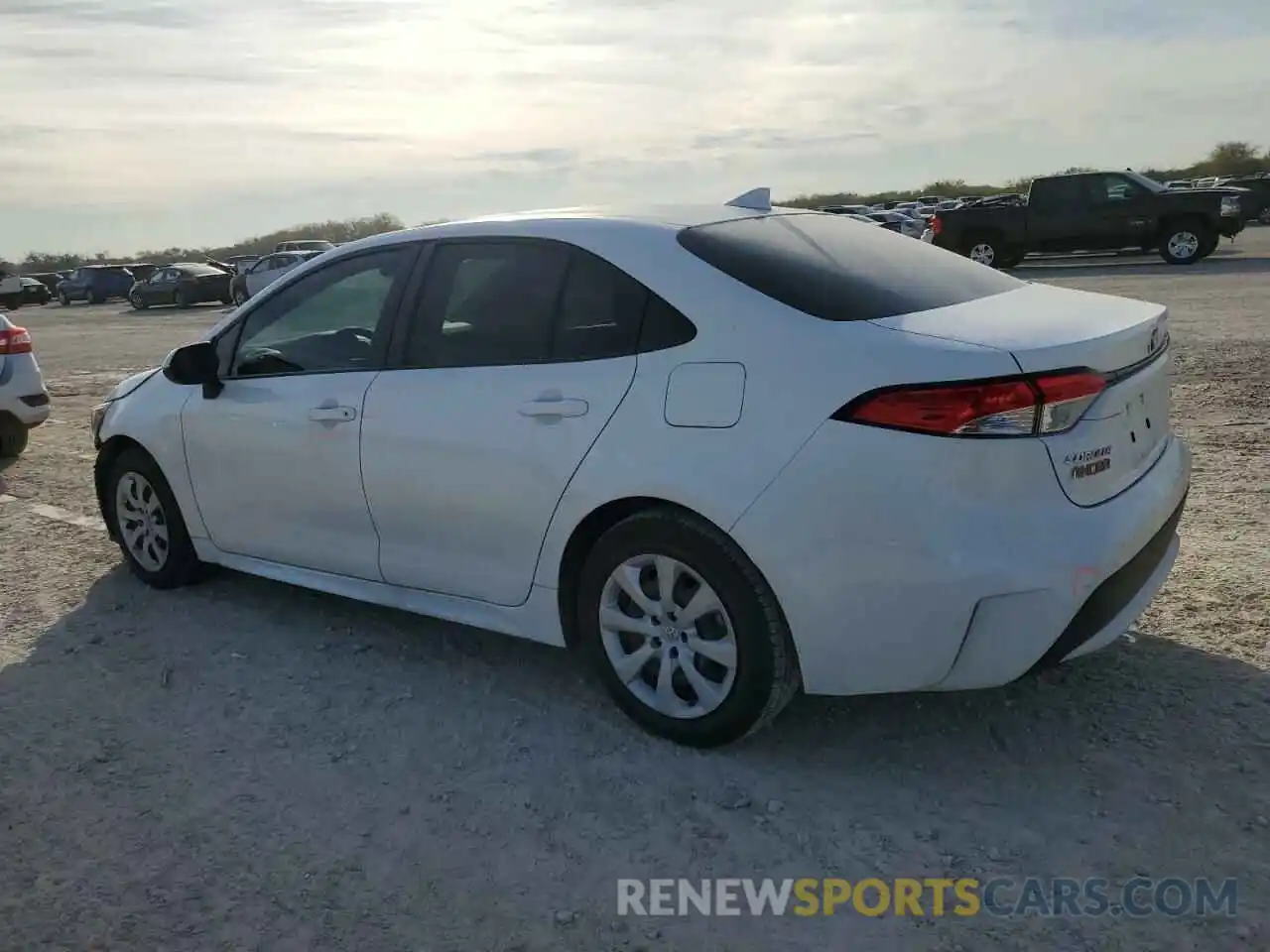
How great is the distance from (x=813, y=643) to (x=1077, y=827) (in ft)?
2.72

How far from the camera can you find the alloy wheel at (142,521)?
5.18 meters

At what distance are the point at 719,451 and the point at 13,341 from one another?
7.53 m

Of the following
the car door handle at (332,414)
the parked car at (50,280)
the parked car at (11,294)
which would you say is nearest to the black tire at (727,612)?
the car door handle at (332,414)

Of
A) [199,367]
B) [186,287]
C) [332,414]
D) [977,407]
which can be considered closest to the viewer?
[977,407]

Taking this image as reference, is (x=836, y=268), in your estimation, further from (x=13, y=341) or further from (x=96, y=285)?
(x=96, y=285)

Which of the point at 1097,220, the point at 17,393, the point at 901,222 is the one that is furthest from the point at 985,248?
the point at 17,393

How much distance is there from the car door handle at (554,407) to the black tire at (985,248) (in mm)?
21085

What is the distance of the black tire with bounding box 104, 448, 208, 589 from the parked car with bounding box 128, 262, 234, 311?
29.7 metres

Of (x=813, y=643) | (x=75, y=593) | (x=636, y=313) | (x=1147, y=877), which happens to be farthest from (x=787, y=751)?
(x=75, y=593)

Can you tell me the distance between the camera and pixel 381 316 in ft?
13.8

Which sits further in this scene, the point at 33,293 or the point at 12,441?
the point at 33,293

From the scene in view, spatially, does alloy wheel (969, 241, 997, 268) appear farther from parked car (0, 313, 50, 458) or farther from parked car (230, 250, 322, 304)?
parked car (0, 313, 50, 458)

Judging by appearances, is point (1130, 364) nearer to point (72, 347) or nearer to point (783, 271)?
point (783, 271)

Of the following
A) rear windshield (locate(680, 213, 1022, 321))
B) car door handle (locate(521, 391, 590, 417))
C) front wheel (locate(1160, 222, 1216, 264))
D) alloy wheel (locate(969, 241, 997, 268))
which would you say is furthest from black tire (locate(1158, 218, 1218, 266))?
car door handle (locate(521, 391, 590, 417))
